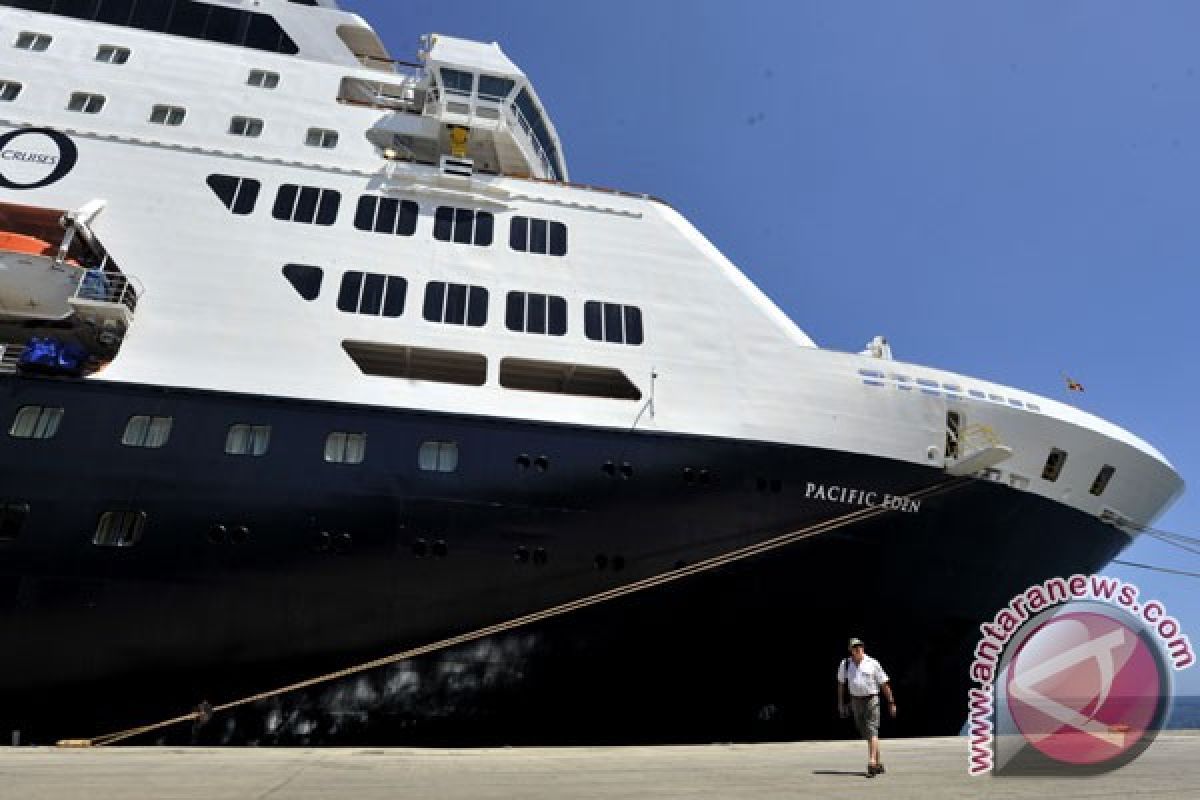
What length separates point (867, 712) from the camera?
24.0 ft

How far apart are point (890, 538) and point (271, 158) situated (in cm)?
1377

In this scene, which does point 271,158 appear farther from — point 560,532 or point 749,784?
point 749,784

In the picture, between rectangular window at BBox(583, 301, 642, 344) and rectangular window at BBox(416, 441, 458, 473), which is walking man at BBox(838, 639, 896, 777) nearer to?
rectangular window at BBox(416, 441, 458, 473)

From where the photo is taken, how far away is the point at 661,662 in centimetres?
1201

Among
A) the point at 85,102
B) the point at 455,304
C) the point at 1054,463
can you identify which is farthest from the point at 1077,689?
the point at 85,102

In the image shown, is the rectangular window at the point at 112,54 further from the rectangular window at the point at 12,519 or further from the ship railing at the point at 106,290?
the rectangular window at the point at 12,519

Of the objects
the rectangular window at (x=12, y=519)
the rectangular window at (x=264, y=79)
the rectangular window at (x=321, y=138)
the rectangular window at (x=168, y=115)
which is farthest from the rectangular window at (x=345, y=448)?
the rectangular window at (x=264, y=79)

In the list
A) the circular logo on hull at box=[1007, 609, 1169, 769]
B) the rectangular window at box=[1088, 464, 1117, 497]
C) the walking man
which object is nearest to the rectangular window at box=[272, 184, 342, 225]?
the walking man

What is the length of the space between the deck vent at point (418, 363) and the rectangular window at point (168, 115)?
6897 millimetres

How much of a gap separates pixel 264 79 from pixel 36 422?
9.31m

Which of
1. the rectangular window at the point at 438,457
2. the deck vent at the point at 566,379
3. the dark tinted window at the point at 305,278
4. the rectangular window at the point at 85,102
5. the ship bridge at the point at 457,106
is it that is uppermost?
the ship bridge at the point at 457,106

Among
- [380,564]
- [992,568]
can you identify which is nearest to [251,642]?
[380,564]

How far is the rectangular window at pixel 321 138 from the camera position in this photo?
1594 centimetres

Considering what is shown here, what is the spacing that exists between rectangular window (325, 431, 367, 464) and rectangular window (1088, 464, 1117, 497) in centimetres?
1372
